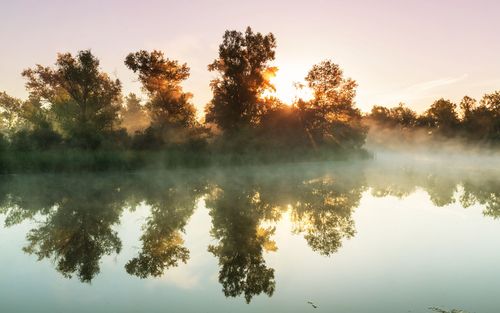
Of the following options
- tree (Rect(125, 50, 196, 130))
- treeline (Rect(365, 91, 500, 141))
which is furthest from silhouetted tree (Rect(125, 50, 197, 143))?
treeline (Rect(365, 91, 500, 141))

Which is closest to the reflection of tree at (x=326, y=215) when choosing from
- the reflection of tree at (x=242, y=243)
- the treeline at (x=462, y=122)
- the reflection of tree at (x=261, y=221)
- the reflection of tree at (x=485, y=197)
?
the reflection of tree at (x=261, y=221)

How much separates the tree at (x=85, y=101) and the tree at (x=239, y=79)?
522 inches

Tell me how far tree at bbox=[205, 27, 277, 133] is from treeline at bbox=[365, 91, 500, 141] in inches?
2540

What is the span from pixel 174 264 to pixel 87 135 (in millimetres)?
36636

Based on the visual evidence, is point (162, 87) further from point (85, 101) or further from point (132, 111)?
point (132, 111)

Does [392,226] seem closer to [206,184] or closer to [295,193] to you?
[295,193]

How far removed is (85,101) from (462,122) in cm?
9004

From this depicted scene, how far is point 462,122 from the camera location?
9688 cm

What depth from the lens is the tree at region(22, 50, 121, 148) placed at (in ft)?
138

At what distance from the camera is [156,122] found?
46.9 metres

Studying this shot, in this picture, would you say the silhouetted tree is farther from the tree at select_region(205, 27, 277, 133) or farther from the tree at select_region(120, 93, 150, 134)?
the tree at select_region(120, 93, 150, 134)

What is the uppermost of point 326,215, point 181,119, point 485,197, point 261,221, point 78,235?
point 181,119

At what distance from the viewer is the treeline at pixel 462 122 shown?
9031 centimetres

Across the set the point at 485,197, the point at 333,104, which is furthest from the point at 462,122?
the point at 485,197
